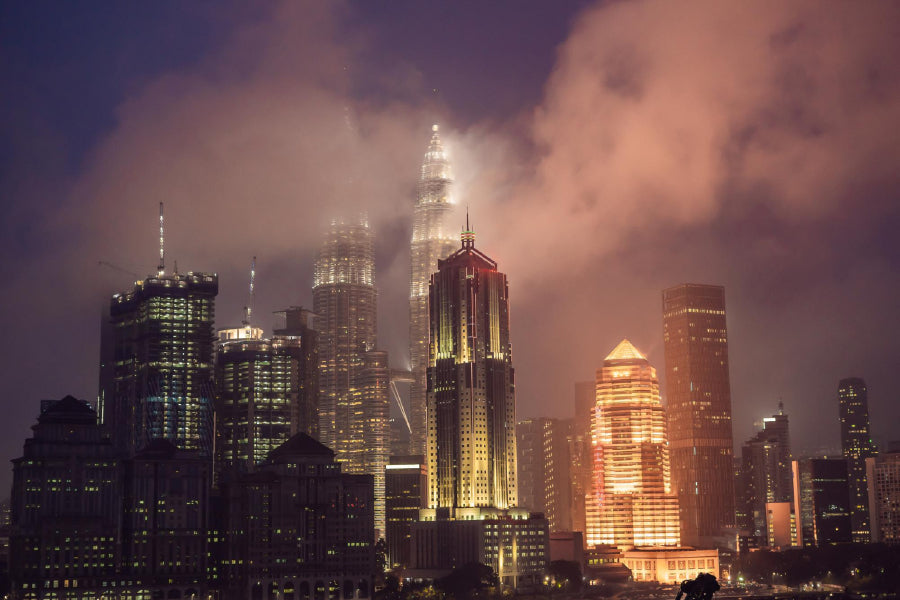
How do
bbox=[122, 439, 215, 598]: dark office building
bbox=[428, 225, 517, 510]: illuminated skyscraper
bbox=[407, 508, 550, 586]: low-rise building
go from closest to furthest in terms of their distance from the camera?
bbox=[122, 439, 215, 598]: dark office building < bbox=[407, 508, 550, 586]: low-rise building < bbox=[428, 225, 517, 510]: illuminated skyscraper

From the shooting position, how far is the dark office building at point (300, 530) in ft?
506

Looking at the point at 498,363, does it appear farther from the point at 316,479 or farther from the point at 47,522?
the point at 47,522

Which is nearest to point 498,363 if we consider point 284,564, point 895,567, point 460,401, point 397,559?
point 460,401

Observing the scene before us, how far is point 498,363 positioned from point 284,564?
48.4 meters

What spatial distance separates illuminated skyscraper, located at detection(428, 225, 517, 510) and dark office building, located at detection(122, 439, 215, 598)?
121 feet

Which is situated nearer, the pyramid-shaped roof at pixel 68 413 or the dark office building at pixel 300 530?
the dark office building at pixel 300 530

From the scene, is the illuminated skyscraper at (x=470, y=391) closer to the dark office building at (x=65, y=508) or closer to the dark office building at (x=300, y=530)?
the dark office building at (x=300, y=530)

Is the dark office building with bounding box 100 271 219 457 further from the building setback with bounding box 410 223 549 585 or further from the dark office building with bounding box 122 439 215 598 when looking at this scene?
the building setback with bounding box 410 223 549 585

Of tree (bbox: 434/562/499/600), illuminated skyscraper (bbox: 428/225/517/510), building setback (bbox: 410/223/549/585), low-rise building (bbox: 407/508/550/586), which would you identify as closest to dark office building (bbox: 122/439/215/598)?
tree (bbox: 434/562/499/600)

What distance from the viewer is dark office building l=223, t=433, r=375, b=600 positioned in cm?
15438

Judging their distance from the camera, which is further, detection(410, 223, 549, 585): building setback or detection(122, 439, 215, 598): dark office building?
detection(410, 223, 549, 585): building setback

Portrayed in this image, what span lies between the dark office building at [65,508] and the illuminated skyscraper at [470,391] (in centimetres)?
4851

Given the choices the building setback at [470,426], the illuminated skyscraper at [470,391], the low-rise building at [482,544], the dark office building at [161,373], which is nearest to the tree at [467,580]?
the low-rise building at [482,544]

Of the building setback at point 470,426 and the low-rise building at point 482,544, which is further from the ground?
the building setback at point 470,426
